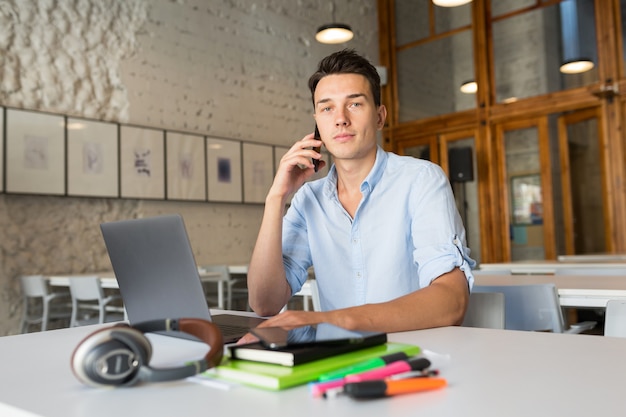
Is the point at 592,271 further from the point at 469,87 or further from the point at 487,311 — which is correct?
the point at 469,87

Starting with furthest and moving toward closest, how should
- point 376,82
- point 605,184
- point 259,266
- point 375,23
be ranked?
point 375,23 < point 605,184 < point 376,82 < point 259,266

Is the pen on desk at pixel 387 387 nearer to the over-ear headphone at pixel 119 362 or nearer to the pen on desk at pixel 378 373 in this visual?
the pen on desk at pixel 378 373

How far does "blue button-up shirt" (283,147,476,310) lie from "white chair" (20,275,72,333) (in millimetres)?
3962

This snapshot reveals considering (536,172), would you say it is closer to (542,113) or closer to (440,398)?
(542,113)

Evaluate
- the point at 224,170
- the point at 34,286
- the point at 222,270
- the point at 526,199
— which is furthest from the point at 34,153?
the point at 526,199

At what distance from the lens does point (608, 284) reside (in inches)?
93.0

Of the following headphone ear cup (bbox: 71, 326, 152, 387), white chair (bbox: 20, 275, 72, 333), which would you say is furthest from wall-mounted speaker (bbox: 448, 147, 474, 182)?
headphone ear cup (bbox: 71, 326, 152, 387)

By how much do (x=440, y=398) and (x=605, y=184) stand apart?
7672 millimetres

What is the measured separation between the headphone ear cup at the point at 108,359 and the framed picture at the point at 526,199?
7.89 meters

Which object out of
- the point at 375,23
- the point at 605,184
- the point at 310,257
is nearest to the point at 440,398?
the point at 310,257

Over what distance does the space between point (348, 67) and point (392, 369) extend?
1185 mm

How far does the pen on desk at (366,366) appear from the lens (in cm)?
77

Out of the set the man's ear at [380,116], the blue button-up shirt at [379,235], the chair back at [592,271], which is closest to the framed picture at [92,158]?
the chair back at [592,271]

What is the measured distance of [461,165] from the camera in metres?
8.68
